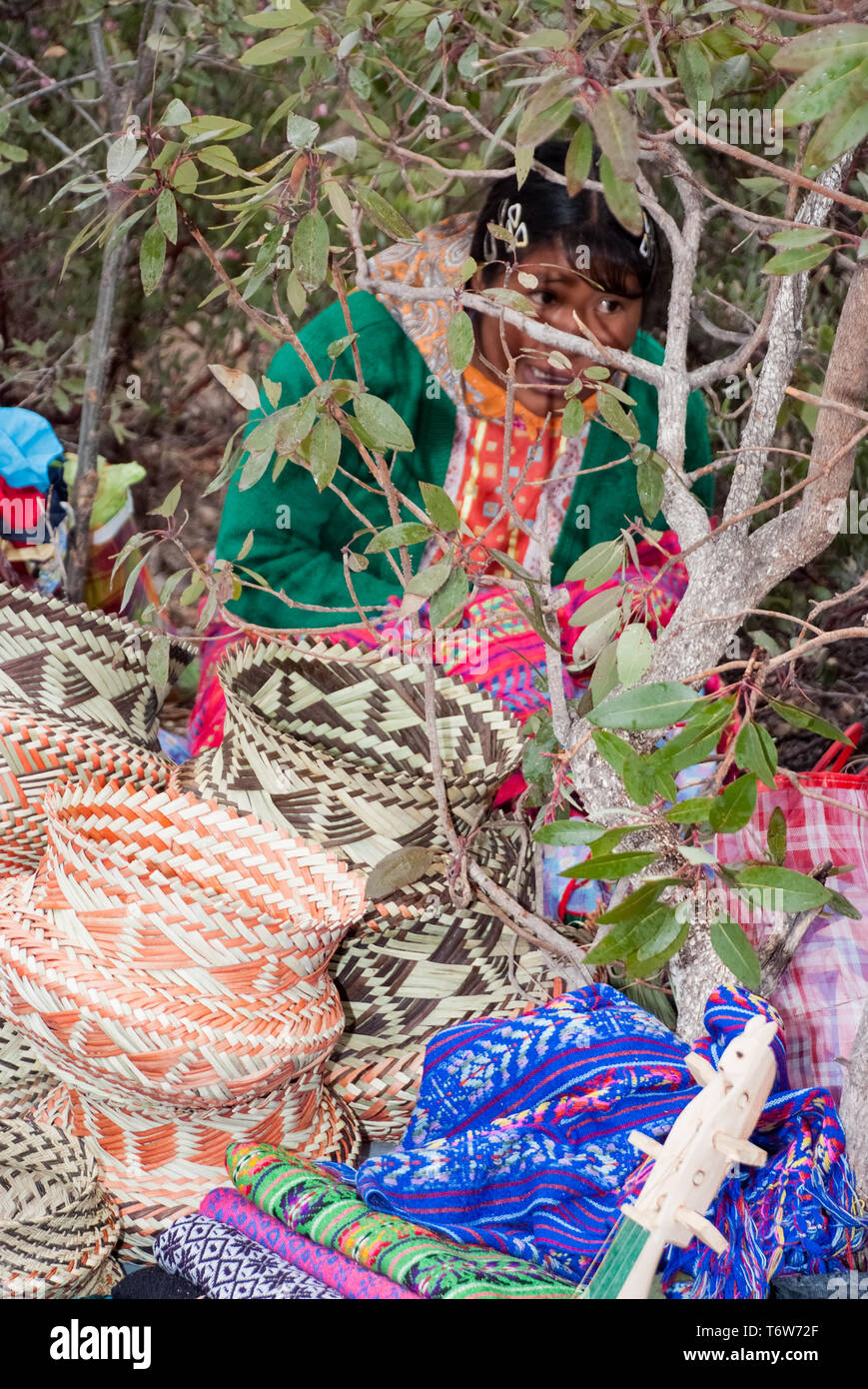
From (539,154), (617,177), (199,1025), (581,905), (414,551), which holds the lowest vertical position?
(581,905)

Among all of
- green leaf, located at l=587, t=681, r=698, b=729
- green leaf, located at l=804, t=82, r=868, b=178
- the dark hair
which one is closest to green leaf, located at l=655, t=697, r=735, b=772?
green leaf, located at l=587, t=681, r=698, b=729

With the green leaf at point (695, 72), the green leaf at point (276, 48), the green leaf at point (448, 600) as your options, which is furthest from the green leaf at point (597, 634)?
the green leaf at point (276, 48)

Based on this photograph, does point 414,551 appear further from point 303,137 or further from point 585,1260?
point 585,1260

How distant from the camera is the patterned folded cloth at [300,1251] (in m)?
0.98

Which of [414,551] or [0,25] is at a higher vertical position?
[0,25]

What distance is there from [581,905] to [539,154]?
2.86ft

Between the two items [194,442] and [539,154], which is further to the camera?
[194,442]

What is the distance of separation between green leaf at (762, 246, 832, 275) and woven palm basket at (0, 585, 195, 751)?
0.76 m

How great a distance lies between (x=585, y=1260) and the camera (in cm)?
104

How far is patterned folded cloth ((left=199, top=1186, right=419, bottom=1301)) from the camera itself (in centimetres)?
98

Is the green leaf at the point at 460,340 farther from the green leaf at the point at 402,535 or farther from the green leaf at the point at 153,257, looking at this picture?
the green leaf at the point at 153,257

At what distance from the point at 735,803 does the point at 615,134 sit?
424mm
